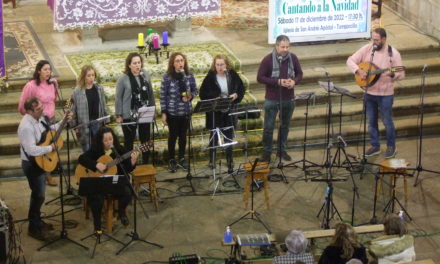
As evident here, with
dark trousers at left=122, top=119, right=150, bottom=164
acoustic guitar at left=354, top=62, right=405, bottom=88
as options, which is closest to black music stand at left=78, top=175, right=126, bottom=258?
dark trousers at left=122, top=119, right=150, bottom=164

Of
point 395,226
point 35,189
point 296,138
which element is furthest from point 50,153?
point 296,138

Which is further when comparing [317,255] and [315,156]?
[315,156]

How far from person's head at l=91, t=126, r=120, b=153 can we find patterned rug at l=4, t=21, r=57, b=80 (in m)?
3.06

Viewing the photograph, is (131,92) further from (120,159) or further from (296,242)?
(296,242)

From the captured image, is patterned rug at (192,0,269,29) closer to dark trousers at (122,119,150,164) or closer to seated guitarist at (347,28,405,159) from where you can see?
seated guitarist at (347,28,405,159)

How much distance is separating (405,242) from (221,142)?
3.20 m

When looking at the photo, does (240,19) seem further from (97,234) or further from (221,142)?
(97,234)

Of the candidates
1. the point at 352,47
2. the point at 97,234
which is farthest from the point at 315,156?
the point at 97,234

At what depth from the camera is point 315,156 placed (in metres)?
11.7

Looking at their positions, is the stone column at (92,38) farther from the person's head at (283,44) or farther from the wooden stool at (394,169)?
the wooden stool at (394,169)

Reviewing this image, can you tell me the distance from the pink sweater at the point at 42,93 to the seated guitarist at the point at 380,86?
147 inches

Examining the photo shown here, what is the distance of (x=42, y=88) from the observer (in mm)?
10305

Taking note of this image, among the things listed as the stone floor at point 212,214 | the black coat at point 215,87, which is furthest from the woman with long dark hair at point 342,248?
the black coat at point 215,87

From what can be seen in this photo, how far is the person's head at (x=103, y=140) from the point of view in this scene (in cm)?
938
